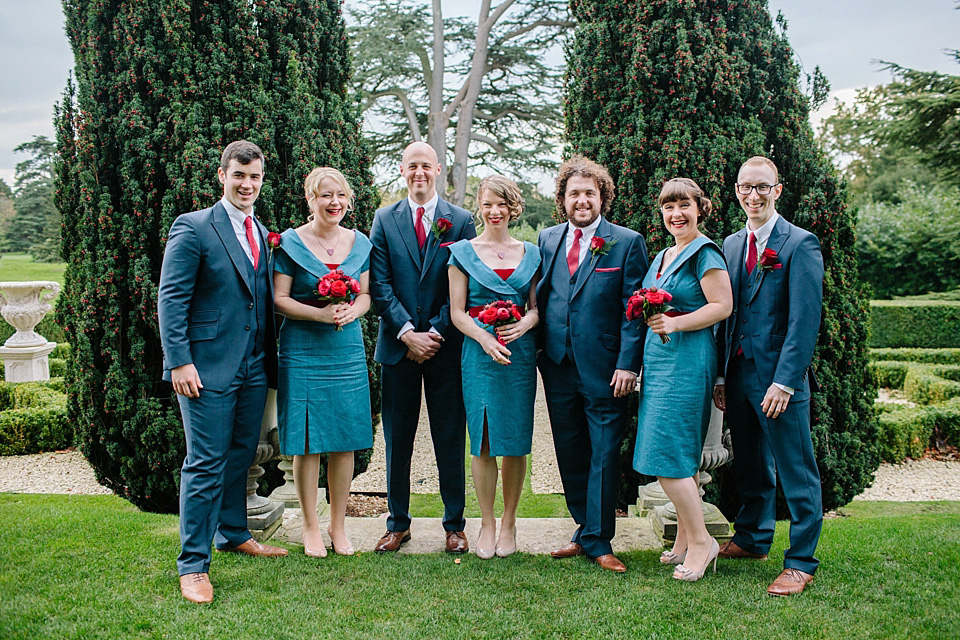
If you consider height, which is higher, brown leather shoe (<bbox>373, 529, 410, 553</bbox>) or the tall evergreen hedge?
the tall evergreen hedge

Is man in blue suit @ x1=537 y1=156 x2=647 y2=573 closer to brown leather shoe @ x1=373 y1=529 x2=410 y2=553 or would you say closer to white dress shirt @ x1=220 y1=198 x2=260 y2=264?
brown leather shoe @ x1=373 y1=529 x2=410 y2=553

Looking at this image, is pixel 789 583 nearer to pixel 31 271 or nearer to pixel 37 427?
pixel 37 427

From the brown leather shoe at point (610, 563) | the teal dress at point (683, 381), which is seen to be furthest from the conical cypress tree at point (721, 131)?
the brown leather shoe at point (610, 563)

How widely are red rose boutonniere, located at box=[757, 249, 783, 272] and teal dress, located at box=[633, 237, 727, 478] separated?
18 cm

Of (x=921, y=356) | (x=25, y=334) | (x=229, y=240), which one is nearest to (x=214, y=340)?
(x=229, y=240)

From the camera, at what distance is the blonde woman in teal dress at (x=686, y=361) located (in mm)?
3326

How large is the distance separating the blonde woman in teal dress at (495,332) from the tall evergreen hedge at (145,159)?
204 cm

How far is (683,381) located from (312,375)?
1948 mm

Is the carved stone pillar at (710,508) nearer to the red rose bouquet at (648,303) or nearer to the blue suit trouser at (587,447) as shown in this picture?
the blue suit trouser at (587,447)

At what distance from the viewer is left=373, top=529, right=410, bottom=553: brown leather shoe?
3877 millimetres

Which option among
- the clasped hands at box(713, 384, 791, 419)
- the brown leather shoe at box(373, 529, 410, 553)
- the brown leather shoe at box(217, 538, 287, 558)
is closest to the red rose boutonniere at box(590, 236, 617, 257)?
the clasped hands at box(713, 384, 791, 419)

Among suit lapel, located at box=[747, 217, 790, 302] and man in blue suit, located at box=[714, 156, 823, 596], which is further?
suit lapel, located at box=[747, 217, 790, 302]

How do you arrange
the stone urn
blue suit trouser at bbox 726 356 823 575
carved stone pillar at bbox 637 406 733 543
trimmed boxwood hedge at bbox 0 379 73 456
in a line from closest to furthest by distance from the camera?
blue suit trouser at bbox 726 356 823 575
carved stone pillar at bbox 637 406 733 543
trimmed boxwood hedge at bbox 0 379 73 456
the stone urn

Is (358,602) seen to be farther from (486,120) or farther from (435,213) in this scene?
(486,120)
